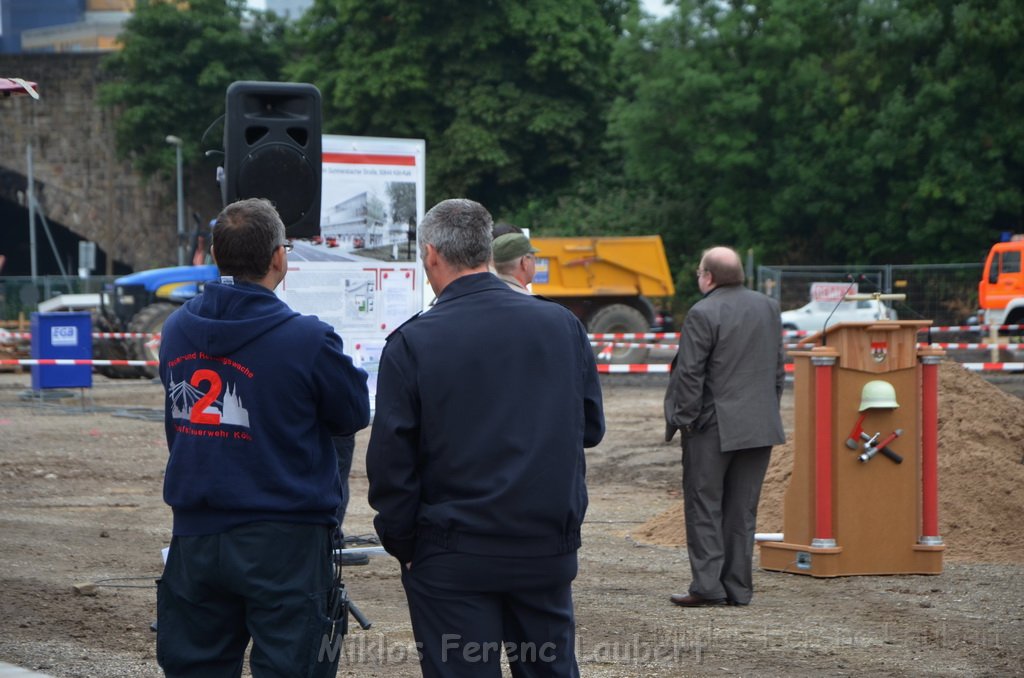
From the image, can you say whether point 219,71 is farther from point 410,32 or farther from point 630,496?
point 630,496

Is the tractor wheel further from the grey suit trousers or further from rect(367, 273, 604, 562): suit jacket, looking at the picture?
rect(367, 273, 604, 562): suit jacket

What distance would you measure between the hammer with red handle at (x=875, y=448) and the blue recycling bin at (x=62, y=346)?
14.2 meters

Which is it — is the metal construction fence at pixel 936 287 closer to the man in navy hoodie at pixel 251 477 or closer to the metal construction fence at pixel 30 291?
the metal construction fence at pixel 30 291

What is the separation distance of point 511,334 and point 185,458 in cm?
100

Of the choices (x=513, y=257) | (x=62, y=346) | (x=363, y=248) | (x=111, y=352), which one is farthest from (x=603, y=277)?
(x=513, y=257)

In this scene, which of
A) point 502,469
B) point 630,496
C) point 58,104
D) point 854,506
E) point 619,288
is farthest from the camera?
point 58,104

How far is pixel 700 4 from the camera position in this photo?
127 ft

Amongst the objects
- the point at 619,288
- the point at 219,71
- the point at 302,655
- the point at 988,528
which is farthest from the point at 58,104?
the point at 302,655

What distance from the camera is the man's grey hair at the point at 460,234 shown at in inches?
150

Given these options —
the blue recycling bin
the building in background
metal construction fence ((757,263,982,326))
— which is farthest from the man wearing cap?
the building in background

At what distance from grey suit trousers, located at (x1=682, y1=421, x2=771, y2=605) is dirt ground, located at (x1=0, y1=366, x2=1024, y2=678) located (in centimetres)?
16

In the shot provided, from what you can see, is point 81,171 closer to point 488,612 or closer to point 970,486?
point 970,486

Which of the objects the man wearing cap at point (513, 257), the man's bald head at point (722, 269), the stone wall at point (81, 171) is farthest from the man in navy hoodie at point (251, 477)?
the stone wall at point (81, 171)

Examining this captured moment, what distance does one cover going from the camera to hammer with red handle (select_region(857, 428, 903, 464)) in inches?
303
